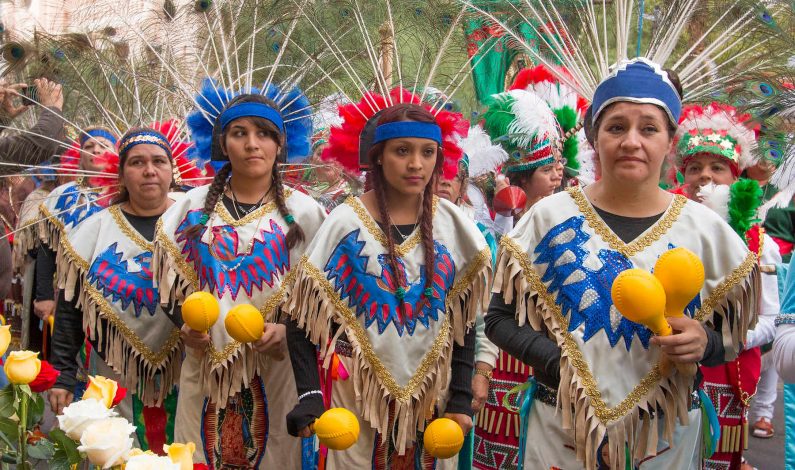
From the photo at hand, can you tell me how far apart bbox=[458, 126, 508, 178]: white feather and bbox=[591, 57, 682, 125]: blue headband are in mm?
2372

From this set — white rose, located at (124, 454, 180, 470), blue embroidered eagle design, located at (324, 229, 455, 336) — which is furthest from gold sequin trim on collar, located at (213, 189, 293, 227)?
white rose, located at (124, 454, 180, 470)

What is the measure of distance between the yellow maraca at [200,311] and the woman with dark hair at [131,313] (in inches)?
35.9

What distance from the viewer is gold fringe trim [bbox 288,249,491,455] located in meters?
3.17

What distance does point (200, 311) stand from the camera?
3371mm

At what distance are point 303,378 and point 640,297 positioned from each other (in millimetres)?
1375

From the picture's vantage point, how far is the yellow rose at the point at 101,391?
1.95m

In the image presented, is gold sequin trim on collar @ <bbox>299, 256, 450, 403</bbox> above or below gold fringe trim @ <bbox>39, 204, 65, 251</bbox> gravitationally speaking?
below

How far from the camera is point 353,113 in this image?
370cm

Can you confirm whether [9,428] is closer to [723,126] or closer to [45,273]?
[723,126]

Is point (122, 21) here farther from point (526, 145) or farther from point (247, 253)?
point (526, 145)

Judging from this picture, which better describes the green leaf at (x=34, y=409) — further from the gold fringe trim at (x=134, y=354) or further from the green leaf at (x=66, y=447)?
the gold fringe trim at (x=134, y=354)

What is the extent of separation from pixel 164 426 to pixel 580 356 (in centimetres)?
246

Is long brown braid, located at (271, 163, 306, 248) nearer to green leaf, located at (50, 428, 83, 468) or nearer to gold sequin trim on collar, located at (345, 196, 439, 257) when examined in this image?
gold sequin trim on collar, located at (345, 196, 439, 257)

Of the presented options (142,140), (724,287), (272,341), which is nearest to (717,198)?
(724,287)
